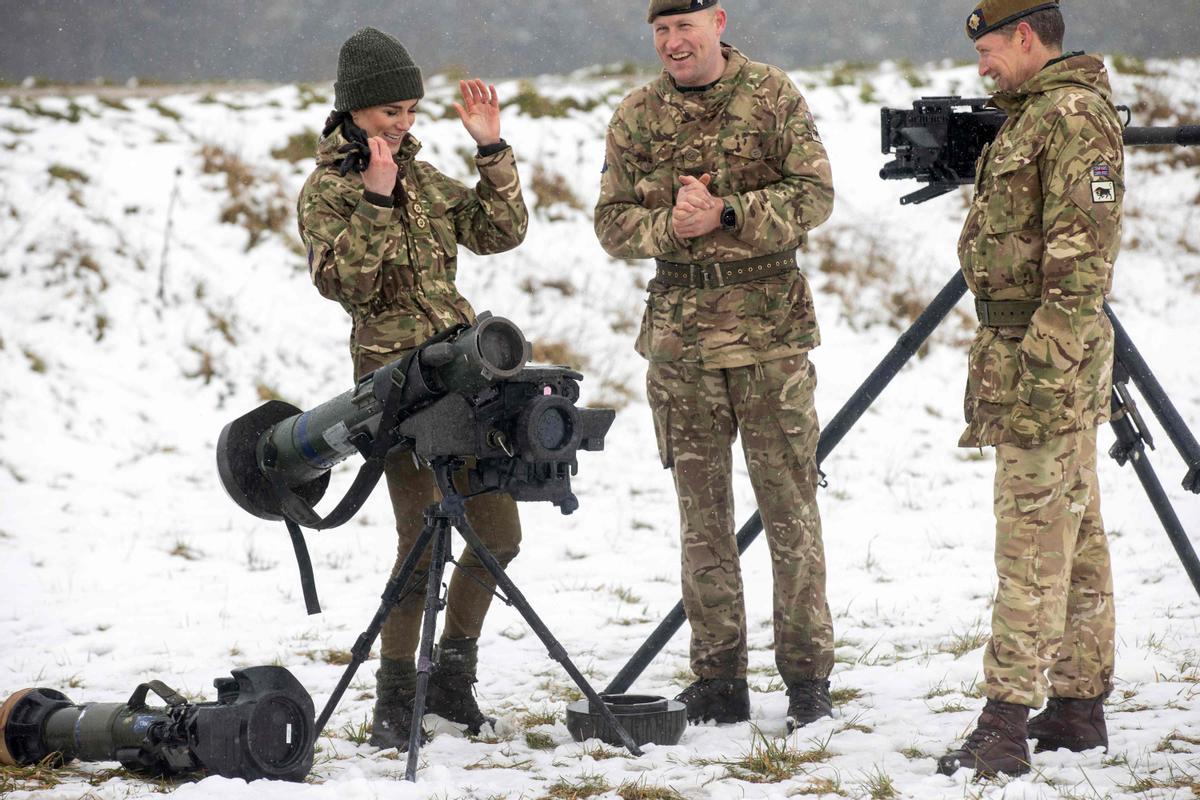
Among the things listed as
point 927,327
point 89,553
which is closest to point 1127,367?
point 927,327

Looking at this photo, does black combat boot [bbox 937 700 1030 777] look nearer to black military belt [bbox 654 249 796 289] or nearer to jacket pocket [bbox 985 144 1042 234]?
jacket pocket [bbox 985 144 1042 234]

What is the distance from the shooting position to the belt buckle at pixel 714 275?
4.13 m

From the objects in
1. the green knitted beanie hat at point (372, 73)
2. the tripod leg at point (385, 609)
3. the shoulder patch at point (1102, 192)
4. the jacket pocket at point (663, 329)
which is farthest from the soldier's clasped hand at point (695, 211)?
the tripod leg at point (385, 609)

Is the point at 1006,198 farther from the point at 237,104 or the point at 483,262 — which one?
the point at 237,104

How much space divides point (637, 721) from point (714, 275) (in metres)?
1.48


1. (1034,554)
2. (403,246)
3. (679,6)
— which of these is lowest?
(1034,554)

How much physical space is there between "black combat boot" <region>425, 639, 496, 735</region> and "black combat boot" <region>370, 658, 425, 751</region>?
0.13 metres

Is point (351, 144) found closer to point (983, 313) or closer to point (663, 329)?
point (663, 329)

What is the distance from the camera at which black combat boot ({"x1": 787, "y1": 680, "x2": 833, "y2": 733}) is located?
409 centimetres

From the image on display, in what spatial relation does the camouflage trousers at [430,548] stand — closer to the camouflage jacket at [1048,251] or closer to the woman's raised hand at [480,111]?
the woman's raised hand at [480,111]

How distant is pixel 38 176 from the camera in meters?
10.0

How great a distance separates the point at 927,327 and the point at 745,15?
10.6 meters

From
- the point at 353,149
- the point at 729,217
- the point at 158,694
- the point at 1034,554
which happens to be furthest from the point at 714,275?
the point at 158,694

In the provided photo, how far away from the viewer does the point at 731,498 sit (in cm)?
434
